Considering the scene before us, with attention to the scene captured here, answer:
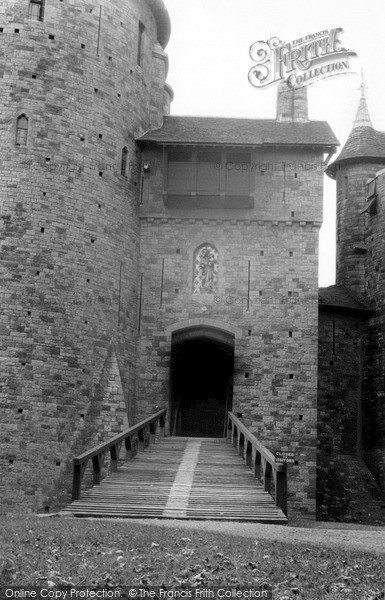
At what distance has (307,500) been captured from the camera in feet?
86.5

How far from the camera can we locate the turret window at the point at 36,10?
84.0 feet

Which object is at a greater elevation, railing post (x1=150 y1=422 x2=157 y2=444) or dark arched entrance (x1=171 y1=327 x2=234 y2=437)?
dark arched entrance (x1=171 y1=327 x2=234 y2=437)

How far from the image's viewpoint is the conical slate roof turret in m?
33.8

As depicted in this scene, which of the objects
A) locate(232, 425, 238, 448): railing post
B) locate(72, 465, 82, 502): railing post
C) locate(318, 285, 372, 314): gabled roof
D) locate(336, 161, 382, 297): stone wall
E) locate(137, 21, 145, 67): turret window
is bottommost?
locate(72, 465, 82, 502): railing post

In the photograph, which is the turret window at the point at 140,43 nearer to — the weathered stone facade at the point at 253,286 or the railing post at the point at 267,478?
the weathered stone facade at the point at 253,286

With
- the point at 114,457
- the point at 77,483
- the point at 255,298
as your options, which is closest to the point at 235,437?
the point at 255,298

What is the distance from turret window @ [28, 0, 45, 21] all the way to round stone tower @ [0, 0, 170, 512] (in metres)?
0.03

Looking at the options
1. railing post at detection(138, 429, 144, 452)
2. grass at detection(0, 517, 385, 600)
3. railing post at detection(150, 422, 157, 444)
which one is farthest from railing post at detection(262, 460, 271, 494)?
railing post at detection(150, 422, 157, 444)

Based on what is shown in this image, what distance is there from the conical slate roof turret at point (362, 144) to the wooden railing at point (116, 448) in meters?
12.8

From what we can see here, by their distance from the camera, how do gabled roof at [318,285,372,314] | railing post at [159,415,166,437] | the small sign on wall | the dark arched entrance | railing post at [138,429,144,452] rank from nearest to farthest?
railing post at [138,429,144,452] < the small sign on wall < railing post at [159,415,166,437] < the dark arched entrance < gabled roof at [318,285,372,314]

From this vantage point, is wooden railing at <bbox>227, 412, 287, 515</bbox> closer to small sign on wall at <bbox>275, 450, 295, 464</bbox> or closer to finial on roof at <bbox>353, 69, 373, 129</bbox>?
small sign on wall at <bbox>275, 450, 295, 464</bbox>

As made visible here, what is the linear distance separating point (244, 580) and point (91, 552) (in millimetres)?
2056

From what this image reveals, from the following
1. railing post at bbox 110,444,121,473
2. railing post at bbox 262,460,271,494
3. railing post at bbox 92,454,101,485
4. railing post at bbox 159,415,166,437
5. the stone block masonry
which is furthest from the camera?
the stone block masonry

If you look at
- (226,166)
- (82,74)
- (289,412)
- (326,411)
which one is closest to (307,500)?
(289,412)
